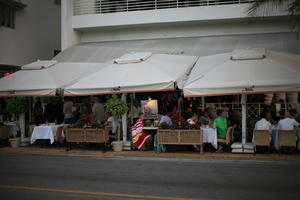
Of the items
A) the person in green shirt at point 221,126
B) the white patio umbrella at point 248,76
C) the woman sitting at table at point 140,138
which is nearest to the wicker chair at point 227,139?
the person in green shirt at point 221,126

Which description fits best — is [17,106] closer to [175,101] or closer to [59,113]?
[59,113]

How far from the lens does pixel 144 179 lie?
8633 millimetres

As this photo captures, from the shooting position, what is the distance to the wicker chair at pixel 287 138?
11.4m

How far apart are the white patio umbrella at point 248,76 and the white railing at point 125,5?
6425 mm

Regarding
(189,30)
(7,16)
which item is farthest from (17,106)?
(189,30)

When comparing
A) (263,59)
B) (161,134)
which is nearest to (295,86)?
(263,59)

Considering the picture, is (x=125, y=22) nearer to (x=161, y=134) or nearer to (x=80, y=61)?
(x=80, y=61)

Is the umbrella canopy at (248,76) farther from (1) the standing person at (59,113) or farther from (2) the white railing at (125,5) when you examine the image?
(1) the standing person at (59,113)

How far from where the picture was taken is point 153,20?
18328 mm

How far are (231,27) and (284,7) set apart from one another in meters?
2.74

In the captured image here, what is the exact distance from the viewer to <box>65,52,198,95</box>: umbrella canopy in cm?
1288

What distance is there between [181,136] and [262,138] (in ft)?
8.97

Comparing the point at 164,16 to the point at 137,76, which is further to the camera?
the point at 164,16

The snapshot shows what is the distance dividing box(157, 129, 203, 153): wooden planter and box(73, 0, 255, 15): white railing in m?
8.23
